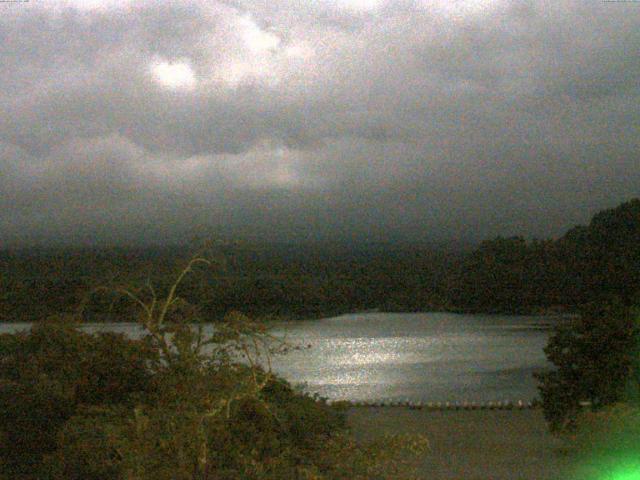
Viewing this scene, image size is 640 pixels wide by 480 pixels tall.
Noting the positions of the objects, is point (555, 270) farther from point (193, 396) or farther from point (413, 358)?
point (193, 396)

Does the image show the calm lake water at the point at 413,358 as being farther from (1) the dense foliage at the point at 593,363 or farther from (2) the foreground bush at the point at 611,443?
(2) the foreground bush at the point at 611,443

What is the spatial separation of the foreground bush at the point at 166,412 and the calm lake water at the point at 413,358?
326cm

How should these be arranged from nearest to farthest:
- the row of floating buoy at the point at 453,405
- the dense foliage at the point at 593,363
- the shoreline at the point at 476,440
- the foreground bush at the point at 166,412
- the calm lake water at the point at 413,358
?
the foreground bush at the point at 166,412
the shoreline at the point at 476,440
the dense foliage at the point at 593,363
the row of floating buoy at the point at 453,405
the calm lake water at the point at 413,358

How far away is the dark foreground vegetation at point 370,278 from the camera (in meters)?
12.6

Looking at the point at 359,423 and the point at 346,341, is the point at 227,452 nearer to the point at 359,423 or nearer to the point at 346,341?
the point at 359,423

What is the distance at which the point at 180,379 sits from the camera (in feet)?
31.1

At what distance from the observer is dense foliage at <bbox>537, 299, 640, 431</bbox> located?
12.8 m

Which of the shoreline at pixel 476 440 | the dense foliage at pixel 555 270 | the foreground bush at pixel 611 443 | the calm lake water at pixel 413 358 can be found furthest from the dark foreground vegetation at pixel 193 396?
the dense foliage at pixel 555 270

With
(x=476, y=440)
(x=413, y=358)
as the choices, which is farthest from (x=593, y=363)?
(x=413, y=358)

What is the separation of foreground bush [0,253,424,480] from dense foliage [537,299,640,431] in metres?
3.62

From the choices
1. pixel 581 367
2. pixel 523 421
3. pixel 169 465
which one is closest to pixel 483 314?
pixel 523 421

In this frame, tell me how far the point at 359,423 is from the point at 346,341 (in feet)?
44.5

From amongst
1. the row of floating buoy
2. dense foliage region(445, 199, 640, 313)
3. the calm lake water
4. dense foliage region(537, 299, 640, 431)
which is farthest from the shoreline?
dense foliage region(445, 199, 640, 313)

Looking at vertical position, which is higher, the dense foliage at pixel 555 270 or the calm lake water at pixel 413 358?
the dense foliage at pixel 555 270
